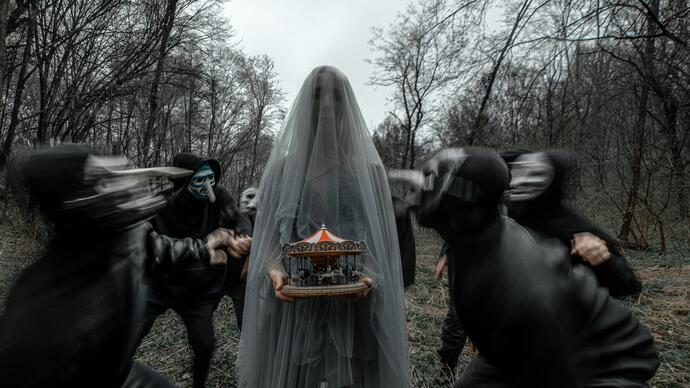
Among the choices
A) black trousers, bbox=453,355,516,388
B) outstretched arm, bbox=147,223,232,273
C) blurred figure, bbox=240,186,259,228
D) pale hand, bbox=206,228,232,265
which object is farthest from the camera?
blurred figure, bbox=240,186,259,228

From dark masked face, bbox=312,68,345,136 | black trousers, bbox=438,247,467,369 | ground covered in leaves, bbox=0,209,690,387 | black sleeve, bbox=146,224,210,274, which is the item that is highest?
dark masked face, bbox=312,68,345,136

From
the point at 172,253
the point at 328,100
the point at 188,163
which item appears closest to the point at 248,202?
the point at 188,163

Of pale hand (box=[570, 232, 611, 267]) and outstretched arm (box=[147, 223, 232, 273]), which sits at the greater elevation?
pale hand (box=[570, 232, 611, 267])

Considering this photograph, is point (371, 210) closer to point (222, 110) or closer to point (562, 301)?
point (562, 301)

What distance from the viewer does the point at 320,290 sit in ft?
6.50

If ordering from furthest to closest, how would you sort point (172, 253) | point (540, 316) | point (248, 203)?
point (248, 203)
point (172, 253)
point (540, 316)

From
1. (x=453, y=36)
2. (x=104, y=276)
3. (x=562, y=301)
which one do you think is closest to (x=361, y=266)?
(x=562, y=301)

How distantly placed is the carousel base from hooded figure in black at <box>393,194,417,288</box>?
776 millimetres

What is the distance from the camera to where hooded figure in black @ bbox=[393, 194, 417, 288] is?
2787 millimetres

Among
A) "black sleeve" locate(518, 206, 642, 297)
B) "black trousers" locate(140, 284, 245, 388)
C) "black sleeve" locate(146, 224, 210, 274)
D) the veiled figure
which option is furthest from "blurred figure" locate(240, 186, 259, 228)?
"black sleeve" locate(518, 206, 642, 297)

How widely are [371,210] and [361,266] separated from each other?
32cm

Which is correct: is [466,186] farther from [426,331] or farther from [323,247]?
[426,331]

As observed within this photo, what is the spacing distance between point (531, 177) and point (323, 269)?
1106 mm

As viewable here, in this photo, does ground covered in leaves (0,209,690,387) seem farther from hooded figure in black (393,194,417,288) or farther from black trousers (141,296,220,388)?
black trousers (141,296,220,388)
